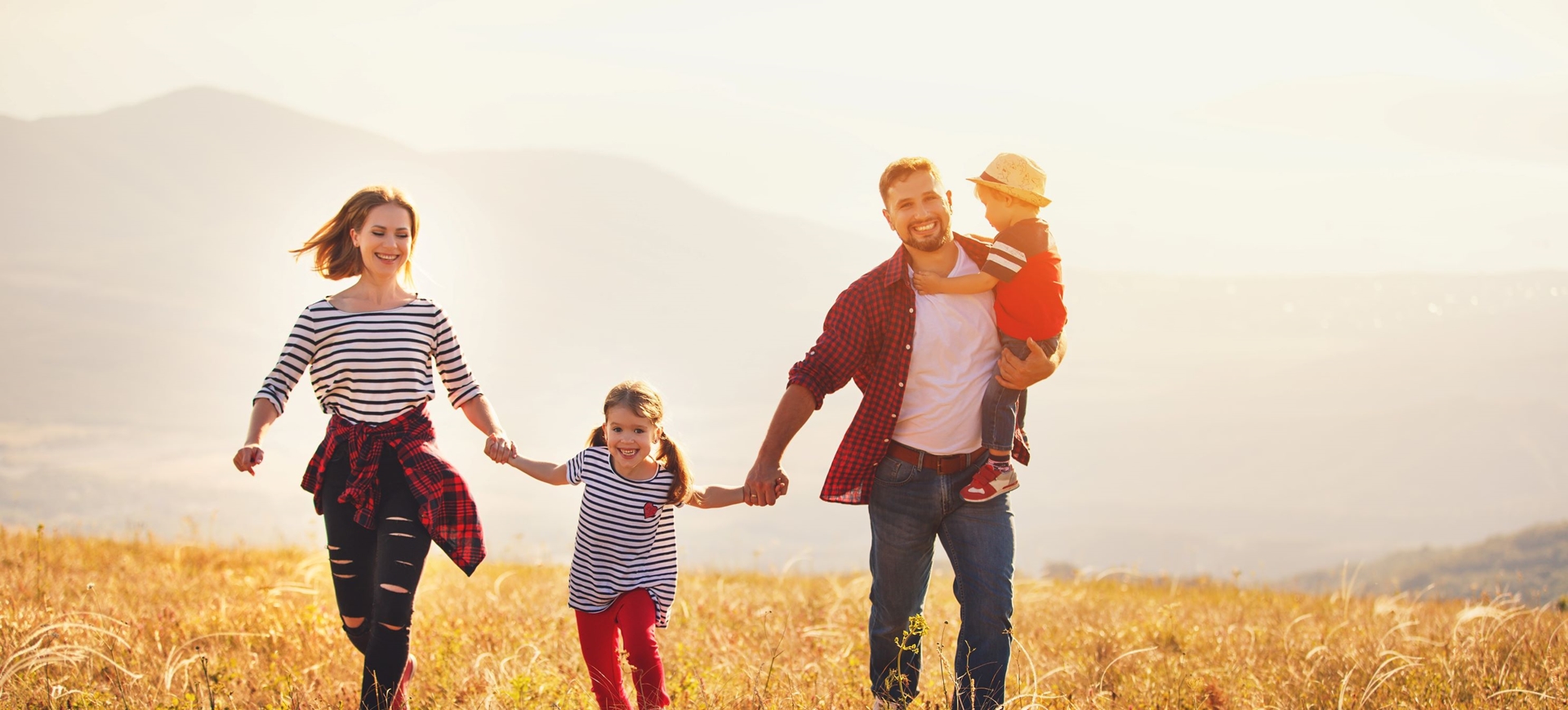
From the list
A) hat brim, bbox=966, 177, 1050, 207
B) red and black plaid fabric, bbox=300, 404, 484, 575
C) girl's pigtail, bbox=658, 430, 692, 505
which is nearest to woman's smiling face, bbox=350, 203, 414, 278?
red and black plaid fabric, bbox=300, 404, 484, 575

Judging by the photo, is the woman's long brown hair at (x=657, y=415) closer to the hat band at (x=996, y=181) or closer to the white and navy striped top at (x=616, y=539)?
the white and navy striped top at (x=616, y=539)

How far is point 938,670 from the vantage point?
631 centimetres

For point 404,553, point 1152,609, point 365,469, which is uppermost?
point 365,469

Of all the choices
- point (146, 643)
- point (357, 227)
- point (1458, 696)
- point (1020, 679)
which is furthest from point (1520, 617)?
point (146, 643)

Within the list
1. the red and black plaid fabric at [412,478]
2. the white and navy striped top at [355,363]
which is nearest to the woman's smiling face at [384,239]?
the white and navy striped top at [355,363]

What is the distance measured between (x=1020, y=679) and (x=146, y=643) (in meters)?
4.95

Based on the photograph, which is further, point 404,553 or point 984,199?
point 984,199

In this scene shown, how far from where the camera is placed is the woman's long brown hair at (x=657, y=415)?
4.76 m

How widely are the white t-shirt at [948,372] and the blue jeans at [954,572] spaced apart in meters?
0.14

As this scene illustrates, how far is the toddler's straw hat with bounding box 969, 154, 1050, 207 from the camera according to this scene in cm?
498

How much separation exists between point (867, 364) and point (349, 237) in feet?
7.95

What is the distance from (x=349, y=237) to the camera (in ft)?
16.5

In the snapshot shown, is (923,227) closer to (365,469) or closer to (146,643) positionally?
(365,469)

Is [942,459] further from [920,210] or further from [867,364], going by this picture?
[920,210]
